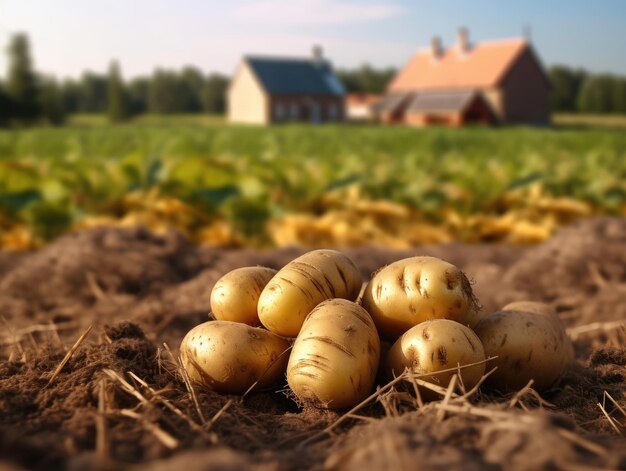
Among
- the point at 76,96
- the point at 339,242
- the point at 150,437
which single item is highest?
the point at 76,96

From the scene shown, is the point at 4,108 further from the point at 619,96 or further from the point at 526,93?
the point at 619,96

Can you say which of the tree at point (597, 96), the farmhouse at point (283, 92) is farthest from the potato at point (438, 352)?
the tree at point (597, 96)

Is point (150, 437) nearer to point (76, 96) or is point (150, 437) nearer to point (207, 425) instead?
point (207, 425)

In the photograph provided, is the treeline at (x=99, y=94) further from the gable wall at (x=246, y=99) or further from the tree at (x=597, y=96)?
the tree at (x=597, y=96)

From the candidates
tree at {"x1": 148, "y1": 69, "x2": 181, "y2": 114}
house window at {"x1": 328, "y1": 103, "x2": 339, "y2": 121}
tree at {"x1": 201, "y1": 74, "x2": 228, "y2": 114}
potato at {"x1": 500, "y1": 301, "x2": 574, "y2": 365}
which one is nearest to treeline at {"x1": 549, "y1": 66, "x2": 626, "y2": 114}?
house window at {"x1": 328, "y1": 103, "x2": 339, "y2": 121}

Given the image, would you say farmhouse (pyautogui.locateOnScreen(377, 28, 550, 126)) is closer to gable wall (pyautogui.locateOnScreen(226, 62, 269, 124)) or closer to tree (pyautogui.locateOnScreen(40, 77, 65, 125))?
gable wall (pyautogui.locateOnScreen(226, 62, 269, 124))

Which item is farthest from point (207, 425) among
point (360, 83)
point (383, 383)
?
point (360, 83)

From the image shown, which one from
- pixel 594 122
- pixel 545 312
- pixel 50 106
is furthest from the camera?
pixel 594 122

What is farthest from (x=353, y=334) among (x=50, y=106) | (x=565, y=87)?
(x=565, y=87)
